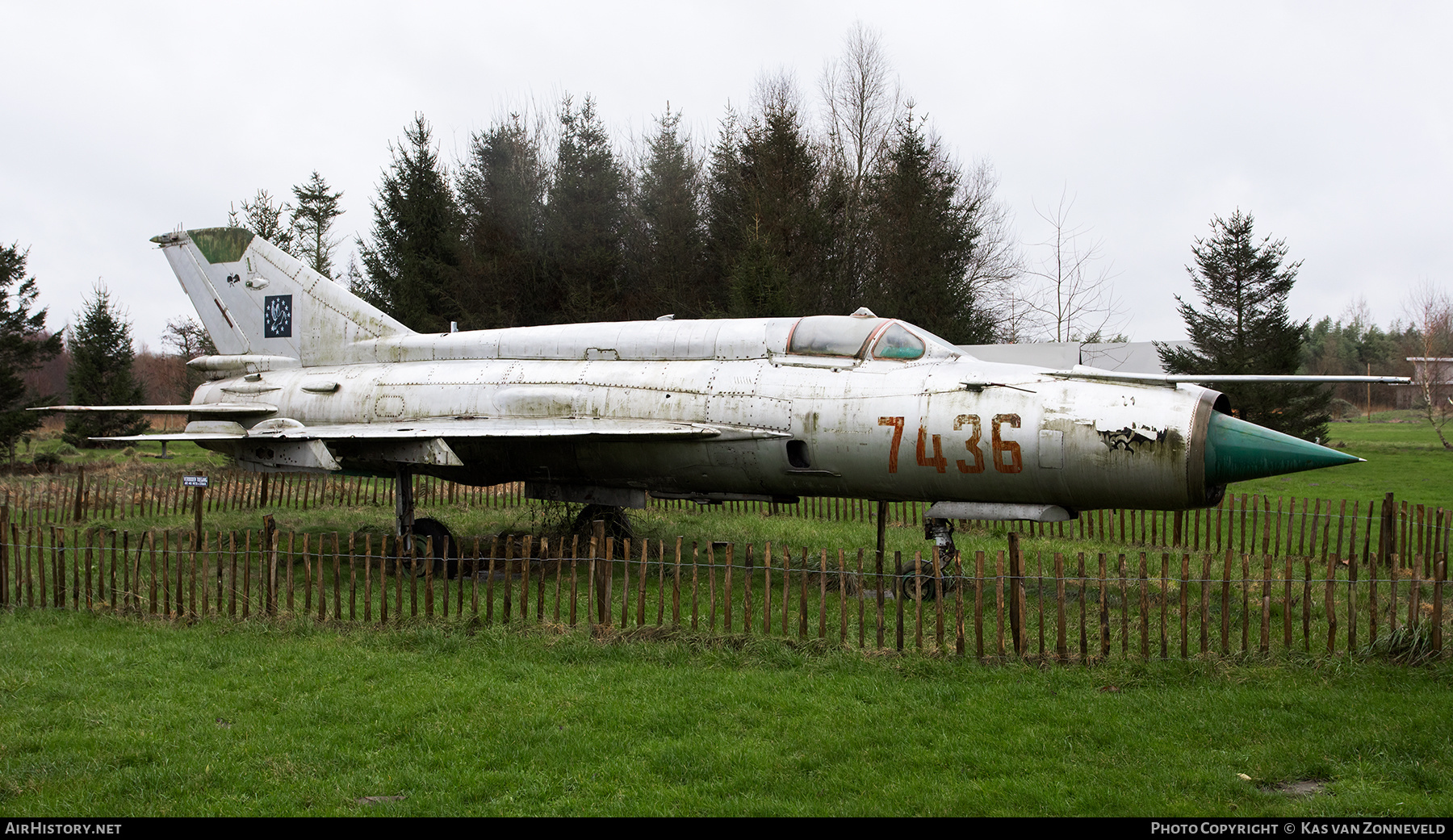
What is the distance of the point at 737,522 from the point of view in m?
15.7

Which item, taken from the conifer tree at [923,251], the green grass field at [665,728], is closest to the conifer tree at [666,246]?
the conifer tree at [923,251]

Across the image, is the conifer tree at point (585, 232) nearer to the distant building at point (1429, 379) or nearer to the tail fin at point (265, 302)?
the tail fin at point (265, 302)

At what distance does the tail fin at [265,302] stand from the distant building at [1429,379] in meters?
21.5

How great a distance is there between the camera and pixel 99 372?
1127 inches

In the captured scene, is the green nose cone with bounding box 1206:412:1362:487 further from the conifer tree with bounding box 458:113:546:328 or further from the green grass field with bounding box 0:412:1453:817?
the conifer tree with bounding box 458:113:546:328

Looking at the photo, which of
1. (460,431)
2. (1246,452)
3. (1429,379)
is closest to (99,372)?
(460,431)

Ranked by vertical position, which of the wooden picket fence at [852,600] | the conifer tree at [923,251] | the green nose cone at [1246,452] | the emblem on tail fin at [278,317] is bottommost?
the wooden picket fence at [852,600]

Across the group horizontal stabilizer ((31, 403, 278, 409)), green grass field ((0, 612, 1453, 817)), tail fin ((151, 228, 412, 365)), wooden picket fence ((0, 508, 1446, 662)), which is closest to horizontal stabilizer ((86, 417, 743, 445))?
horizontal stabilizer ((31, 403, 278, 409))

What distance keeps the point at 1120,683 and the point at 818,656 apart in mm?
2335

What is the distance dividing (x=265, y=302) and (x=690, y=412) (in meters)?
7.47

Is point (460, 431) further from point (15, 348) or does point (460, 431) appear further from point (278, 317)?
point (15, 348)

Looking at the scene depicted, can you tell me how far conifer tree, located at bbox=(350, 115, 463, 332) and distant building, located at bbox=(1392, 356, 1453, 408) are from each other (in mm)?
26967

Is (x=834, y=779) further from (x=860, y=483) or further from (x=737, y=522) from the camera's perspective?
(x=737, y=522)

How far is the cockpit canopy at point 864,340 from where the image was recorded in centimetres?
942
